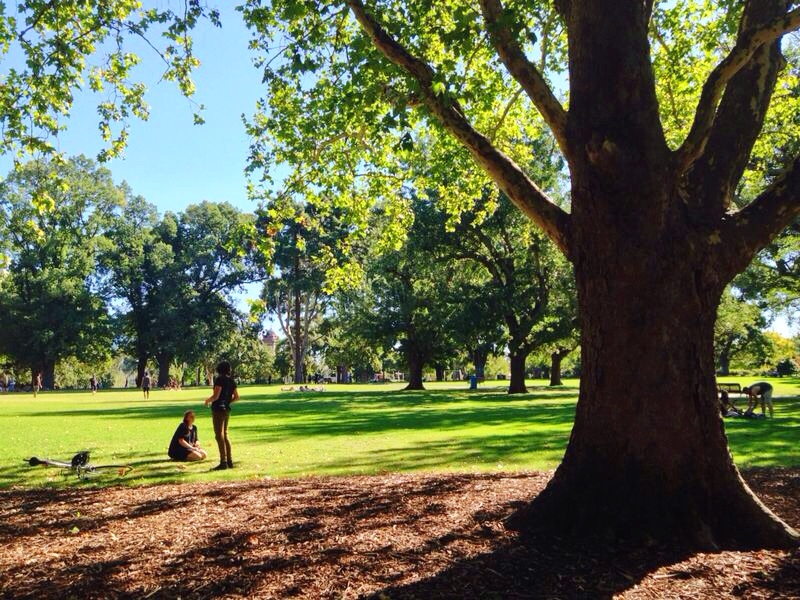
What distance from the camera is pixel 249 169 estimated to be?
1101 cm

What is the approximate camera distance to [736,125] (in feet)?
21.6

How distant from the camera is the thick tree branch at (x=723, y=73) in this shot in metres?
5.41

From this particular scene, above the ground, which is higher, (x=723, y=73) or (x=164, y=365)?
(x=723, y=73)

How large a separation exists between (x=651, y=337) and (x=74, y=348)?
6848 cm

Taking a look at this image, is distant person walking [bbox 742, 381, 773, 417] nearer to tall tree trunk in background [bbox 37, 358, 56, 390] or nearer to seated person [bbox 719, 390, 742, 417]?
seated person [bbox 719, 390, 742, 417]

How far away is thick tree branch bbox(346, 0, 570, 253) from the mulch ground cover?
10.4 ft

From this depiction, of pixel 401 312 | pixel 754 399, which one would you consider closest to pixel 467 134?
pixel 754 399

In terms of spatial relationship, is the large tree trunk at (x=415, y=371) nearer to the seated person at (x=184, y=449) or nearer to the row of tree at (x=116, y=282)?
the row of tree at (x=116, y=282)

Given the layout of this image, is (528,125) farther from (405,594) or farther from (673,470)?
(405,594)

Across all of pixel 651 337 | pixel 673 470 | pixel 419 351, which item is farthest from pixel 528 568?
pixel 419 351

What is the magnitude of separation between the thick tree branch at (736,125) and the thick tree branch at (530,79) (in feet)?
4.80

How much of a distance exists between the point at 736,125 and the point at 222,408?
29.8ft

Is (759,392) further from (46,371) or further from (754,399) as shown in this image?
(46,371)

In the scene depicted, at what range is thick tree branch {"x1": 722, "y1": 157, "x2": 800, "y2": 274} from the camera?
6.04m
